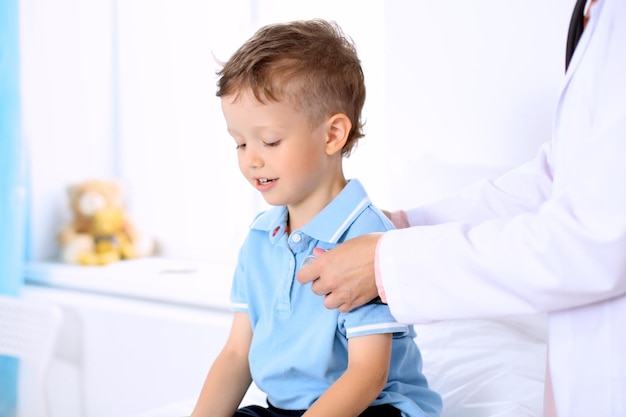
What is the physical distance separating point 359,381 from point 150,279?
73.3 inches

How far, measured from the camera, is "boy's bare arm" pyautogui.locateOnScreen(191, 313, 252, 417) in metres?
1.31

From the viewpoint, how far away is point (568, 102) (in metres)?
1.01

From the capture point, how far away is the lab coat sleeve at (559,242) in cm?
90

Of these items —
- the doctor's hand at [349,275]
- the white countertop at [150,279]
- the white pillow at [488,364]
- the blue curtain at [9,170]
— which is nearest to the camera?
the doctor's hand at [349,275]

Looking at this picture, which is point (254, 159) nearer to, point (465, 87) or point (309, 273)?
point (309, 273)

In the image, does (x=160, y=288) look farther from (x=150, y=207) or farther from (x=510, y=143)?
(x=510, y=143)

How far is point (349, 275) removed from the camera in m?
1.10

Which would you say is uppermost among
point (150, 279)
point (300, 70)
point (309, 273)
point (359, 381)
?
point (300, 70)

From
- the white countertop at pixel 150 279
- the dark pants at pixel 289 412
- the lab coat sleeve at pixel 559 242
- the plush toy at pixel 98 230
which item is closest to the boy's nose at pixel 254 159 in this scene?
the lab coat sleeve at pixel 559 242

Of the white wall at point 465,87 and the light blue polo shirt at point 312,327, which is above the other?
the white wall at point 465,87

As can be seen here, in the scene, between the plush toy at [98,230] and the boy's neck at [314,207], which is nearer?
the boy's neck at [314,207]

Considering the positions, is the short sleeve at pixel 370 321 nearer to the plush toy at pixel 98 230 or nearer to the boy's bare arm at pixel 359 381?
the boy's bare arm at pixel 359 381

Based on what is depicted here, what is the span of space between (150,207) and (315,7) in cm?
118

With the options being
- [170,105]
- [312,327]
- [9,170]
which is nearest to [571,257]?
[312,327]
